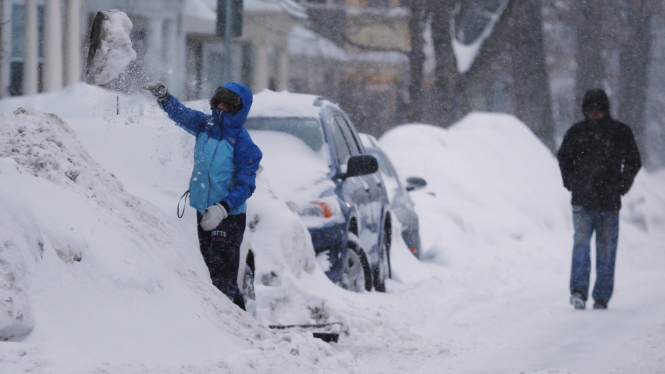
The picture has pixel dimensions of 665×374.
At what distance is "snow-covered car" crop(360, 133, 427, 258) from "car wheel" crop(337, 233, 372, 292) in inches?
102

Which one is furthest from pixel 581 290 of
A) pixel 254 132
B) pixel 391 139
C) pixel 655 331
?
pixel 391 139

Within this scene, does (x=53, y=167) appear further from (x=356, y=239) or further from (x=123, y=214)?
(x=356, y=239)

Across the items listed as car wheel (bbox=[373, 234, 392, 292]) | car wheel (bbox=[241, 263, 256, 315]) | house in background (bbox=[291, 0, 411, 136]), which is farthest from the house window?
car wheel (bbox=[241, 263, 256, 315])

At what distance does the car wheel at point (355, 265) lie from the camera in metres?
8.02

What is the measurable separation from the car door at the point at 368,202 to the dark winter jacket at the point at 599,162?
171cm

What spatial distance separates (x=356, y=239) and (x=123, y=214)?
3285 millimetres

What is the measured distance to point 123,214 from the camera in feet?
16.6

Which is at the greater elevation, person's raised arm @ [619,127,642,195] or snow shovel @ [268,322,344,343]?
person's raised arm @ [619,127,642,195]

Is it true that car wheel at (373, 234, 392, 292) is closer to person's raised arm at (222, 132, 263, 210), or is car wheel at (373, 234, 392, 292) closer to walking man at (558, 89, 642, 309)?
walking man at (558, 89, 642, 309)

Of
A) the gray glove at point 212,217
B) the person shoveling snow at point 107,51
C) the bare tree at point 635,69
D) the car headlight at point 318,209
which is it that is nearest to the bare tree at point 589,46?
the bare tree at point 635,69

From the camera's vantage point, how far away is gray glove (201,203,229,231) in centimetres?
525

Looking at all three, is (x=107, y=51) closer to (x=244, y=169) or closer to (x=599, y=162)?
(x=244, y=169)

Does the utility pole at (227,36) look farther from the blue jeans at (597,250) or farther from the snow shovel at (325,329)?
the snow shovel at (325,329)

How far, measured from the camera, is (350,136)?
9.23 m
